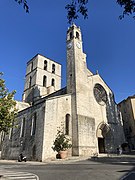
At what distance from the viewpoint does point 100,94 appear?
88.7 ft

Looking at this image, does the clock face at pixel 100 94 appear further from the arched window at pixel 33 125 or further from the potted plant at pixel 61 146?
the potted plant at pixel 61 146

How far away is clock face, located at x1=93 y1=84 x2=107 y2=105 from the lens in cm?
2592

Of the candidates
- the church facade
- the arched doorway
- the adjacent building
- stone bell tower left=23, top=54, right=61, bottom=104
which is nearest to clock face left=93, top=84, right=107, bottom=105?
the church facade

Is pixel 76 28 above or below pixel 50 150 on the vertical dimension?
above

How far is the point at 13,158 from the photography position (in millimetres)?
21688

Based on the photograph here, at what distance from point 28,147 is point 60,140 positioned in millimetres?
4885

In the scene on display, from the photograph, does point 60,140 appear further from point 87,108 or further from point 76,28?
point 76,28

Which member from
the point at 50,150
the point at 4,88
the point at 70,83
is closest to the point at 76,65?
the point at 70,83

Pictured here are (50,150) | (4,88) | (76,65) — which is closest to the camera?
(4,88)

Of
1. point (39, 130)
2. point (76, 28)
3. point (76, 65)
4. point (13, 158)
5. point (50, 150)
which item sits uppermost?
point (76, 28)

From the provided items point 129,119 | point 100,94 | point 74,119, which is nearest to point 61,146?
point 74,119

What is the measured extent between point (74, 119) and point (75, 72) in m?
6.94

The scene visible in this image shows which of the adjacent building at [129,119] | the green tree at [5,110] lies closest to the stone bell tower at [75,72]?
the green tree at [5,110]

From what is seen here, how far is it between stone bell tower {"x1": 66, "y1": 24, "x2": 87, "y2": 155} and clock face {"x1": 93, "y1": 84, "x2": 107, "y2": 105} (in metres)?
3.79
